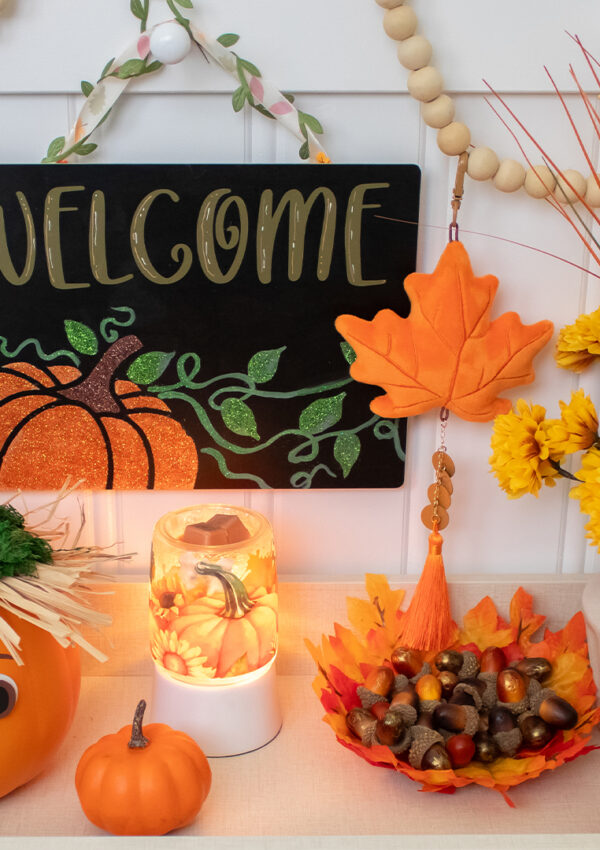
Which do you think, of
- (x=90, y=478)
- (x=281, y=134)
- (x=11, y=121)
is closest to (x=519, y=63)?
(x=281, y=134)

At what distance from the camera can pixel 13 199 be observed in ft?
2.77

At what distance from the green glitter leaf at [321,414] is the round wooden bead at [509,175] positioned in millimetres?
286

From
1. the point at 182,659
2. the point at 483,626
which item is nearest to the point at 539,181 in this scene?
the point at 483,626

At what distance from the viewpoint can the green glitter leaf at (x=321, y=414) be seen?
91 cm

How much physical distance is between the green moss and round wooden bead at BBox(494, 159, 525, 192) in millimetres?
610

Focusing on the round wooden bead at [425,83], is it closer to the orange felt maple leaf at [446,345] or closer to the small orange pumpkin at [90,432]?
the orange felt maple leaf at [446,345]

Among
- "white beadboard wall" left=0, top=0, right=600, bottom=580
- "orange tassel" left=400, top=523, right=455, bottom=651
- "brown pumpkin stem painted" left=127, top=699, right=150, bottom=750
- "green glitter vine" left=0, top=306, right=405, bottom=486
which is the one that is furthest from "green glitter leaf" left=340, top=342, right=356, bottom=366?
"brown pumpkin stem painted" left=127, top=699, right=150, bottom=750

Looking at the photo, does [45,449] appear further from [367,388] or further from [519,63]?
[519,63]

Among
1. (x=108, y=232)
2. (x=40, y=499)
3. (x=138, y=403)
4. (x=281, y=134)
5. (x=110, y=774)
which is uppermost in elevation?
(x=281, y=134)

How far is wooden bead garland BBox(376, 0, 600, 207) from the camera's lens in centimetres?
80

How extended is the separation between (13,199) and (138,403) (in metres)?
0.26

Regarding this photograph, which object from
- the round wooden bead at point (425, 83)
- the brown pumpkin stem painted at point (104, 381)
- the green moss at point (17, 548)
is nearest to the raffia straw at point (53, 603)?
the green moss at point (17, 548)

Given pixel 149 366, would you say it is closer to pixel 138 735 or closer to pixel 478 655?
pixel 138 735

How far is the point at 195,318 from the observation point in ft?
2.91
